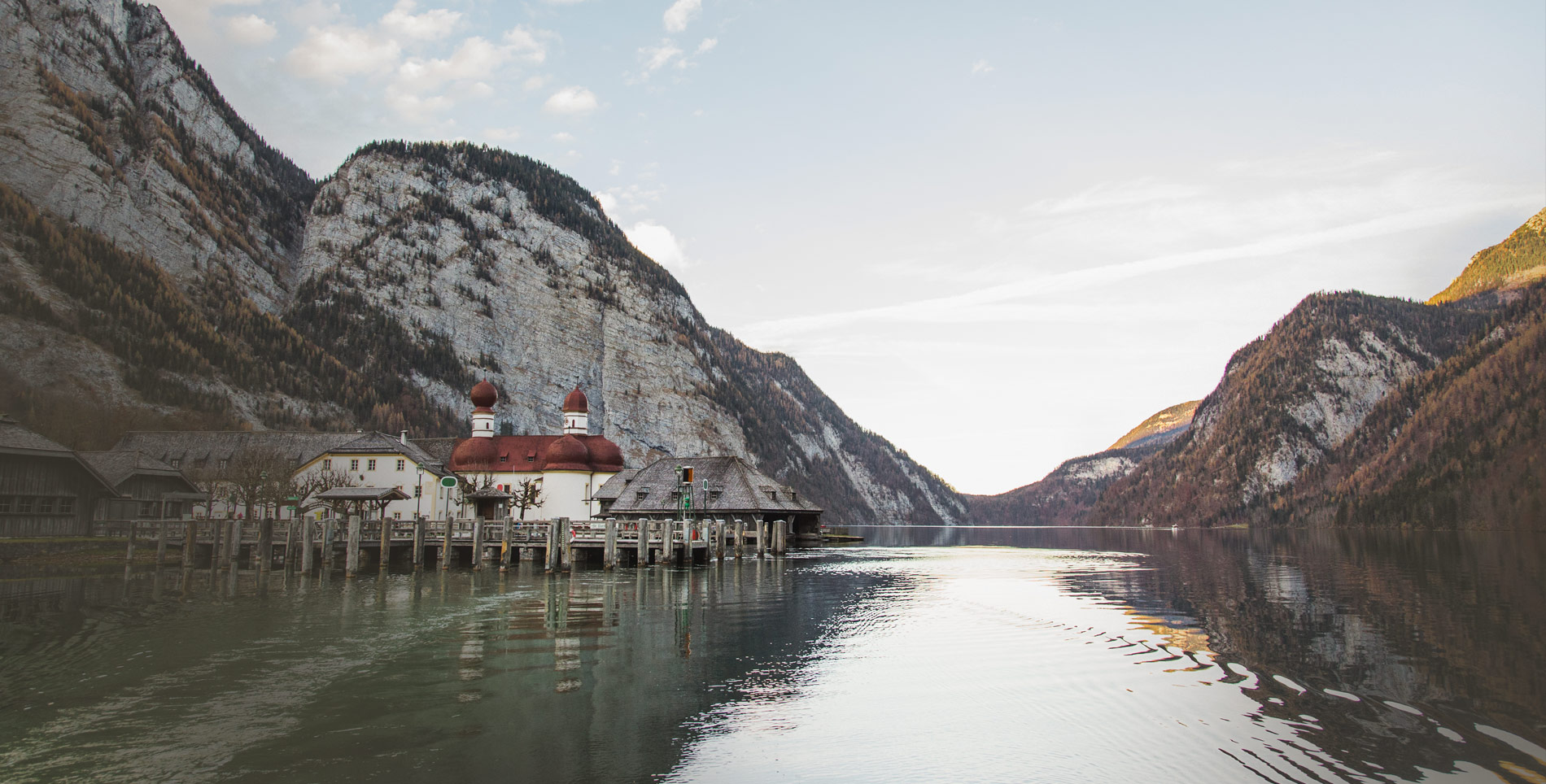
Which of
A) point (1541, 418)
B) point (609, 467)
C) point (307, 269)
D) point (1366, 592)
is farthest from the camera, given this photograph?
point (307, 269)

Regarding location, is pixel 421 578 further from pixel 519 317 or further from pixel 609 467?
pixel 519 317

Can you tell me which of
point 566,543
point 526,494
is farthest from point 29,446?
point 526,494

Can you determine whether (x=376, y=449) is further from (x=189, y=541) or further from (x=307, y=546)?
(x=307, y=546)

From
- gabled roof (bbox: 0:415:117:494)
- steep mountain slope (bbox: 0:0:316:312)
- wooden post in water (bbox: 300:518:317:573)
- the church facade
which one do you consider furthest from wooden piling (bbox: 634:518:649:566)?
steep mountain slope (bbox: 0:0:316:312)

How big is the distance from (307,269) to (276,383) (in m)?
54.1

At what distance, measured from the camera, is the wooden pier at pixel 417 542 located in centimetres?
5466

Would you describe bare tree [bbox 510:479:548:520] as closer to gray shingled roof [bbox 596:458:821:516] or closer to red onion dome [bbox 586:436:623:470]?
red onion dome [bbox 586:436:623:470]

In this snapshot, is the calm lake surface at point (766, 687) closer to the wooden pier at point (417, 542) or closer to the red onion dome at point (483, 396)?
the wooden pier at point (417, 542)

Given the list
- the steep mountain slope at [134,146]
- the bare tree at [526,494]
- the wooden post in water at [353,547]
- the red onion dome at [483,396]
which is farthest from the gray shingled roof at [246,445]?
the steep mountain slope at [134,146]

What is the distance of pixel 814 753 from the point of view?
15.3 m

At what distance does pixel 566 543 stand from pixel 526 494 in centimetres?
3636

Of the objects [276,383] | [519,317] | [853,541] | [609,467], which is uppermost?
[519,317]

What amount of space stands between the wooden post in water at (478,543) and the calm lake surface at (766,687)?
634 inches

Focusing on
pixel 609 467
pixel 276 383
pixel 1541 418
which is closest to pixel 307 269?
pixel 276 383
